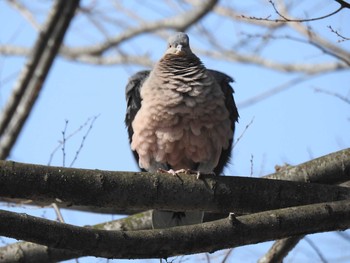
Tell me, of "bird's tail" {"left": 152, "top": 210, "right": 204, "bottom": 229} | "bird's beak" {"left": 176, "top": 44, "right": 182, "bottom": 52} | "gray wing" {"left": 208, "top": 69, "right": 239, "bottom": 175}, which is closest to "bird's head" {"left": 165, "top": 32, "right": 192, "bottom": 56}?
"bird's beak" {"left": 176, "top": 44, "right": 182, "bottom": 52}

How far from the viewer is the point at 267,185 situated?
Answer: 13.5 ft

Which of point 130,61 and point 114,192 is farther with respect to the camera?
point 130,61

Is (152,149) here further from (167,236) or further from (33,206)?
(167,236)

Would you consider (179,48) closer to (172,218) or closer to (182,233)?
(172,218)

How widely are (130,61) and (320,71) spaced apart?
122 inches

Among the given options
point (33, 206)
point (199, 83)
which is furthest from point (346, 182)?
point (33, 206)

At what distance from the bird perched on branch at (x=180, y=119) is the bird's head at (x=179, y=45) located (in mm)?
95

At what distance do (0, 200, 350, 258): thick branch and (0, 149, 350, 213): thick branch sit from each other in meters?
0.33

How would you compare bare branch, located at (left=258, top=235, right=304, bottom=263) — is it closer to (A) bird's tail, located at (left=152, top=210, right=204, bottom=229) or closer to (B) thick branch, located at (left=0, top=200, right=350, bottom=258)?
(A) bird's tail, located at (left=152, top=210, right=204, bottom=229)

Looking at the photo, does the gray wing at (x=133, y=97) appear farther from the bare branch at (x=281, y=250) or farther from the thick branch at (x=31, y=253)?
the bare branch at (x=281, y=250)

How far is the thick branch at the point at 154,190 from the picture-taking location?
3.62 metres

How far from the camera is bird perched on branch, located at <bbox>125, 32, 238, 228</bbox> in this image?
199 inches

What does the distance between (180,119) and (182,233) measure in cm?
164

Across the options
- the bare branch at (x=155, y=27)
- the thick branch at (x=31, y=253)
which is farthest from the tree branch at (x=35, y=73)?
the bare branch at (x=155, y=27)
